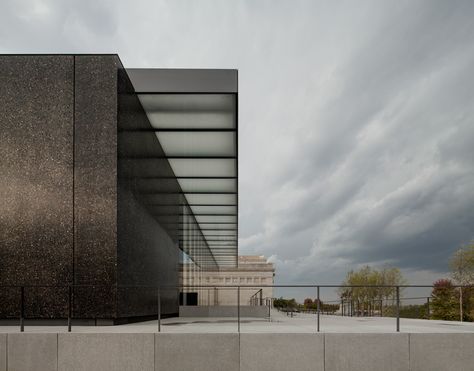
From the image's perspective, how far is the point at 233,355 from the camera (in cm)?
998

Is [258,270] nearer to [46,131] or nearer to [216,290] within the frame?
[216,290]

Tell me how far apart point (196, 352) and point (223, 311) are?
14589 millimetres

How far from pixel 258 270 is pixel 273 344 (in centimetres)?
5076

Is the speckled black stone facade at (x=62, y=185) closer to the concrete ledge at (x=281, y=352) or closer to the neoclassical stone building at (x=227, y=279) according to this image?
the concrete ledge at (x=281, y=352)

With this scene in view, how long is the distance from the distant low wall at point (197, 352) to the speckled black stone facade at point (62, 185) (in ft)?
7.37

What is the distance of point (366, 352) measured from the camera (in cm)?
1010

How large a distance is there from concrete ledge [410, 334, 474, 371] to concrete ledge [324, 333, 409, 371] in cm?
21

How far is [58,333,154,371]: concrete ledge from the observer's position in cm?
989

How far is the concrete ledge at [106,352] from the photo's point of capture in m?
9.89

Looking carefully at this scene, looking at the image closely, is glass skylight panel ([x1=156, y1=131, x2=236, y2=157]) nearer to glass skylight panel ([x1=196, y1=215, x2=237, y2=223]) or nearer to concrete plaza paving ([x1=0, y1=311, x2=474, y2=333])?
concrete plaza paving ([x1=0, y1=311, x2=474, y2=333])

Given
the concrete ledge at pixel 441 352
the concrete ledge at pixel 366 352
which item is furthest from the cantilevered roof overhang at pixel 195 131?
the concrete ledge at pixel 441 352

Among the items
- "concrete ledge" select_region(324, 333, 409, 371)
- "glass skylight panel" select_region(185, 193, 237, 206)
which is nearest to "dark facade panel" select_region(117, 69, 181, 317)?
"concrete ledge" select_region(324, 333, 409, 371)

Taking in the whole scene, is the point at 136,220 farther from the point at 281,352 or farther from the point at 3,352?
the point at 281,352

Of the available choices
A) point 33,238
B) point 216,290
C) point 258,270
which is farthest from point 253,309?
point 258,270
